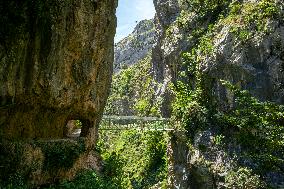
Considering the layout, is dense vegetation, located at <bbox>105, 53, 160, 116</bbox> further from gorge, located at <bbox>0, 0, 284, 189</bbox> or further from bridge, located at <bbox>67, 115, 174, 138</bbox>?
gorge, located at <bbox>0, 0, 284, 189</bbox>

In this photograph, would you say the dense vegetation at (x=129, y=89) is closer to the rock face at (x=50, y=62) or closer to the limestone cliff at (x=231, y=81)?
the limestone cliff at (x=231, y=81)

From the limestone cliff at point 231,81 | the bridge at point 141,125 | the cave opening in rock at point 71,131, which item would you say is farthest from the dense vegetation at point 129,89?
the cave opening in rock at point 71,131

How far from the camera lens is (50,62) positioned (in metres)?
16.1

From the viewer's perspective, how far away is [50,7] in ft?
51.2

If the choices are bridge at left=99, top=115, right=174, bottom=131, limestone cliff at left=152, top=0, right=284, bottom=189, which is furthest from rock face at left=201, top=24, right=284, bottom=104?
bridge at left=99, top=115, right=174, bottom=131

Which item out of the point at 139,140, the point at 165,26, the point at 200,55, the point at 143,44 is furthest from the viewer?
the point at 143,44

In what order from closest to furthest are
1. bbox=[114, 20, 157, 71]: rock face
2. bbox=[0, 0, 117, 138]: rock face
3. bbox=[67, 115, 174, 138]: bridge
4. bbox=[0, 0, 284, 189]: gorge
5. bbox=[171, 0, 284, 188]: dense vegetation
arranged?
bbox=[0, 0, 117, 138]: rock face
bbox=[0, 0, 284, 189]: gorge
bbox=[171, 0, 284, 188]: dense vegetation
bbox=[67, 115, 174, 138]: bridge
bbox=[114, 20, 157, 71]: rock face

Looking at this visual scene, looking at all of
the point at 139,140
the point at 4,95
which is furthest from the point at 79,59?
the point at 139,140

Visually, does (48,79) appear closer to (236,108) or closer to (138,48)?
(236,108)

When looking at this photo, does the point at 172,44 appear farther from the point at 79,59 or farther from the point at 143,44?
the point at 143,44

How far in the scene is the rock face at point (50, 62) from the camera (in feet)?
48.3

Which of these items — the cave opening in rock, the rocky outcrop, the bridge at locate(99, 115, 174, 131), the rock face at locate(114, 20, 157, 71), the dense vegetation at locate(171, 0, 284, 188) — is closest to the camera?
the rocky outcrop

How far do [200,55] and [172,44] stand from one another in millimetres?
6312

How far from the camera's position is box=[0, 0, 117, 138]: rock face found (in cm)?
1473
